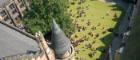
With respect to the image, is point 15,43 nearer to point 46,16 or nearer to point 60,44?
point 60,44

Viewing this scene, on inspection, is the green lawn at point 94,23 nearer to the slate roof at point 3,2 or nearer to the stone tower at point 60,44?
the stone tower at point 60,44

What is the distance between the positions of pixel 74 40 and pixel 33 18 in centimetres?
1088

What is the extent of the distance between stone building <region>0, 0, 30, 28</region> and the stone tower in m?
31.5

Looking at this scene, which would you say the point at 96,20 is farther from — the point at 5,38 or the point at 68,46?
the point at 5,38

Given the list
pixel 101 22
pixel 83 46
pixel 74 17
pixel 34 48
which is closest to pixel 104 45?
pixel 83 46

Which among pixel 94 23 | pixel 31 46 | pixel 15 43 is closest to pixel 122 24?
pixel 94 23

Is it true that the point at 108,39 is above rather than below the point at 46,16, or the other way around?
below

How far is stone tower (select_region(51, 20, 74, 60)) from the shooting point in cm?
5775

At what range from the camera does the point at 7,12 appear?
293 ft

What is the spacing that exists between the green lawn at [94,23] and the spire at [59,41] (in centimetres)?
1498

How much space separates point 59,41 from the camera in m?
58.4

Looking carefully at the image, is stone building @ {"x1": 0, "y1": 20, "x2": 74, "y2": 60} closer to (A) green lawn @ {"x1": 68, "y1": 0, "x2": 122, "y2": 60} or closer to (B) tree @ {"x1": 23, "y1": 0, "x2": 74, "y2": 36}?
(B) tree @ {"x1": 23, "y1": 0, "x2": 74, "y2": 36}

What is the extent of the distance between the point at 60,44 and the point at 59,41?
1.86ft

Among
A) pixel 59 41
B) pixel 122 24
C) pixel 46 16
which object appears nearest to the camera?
pixel 59 41
